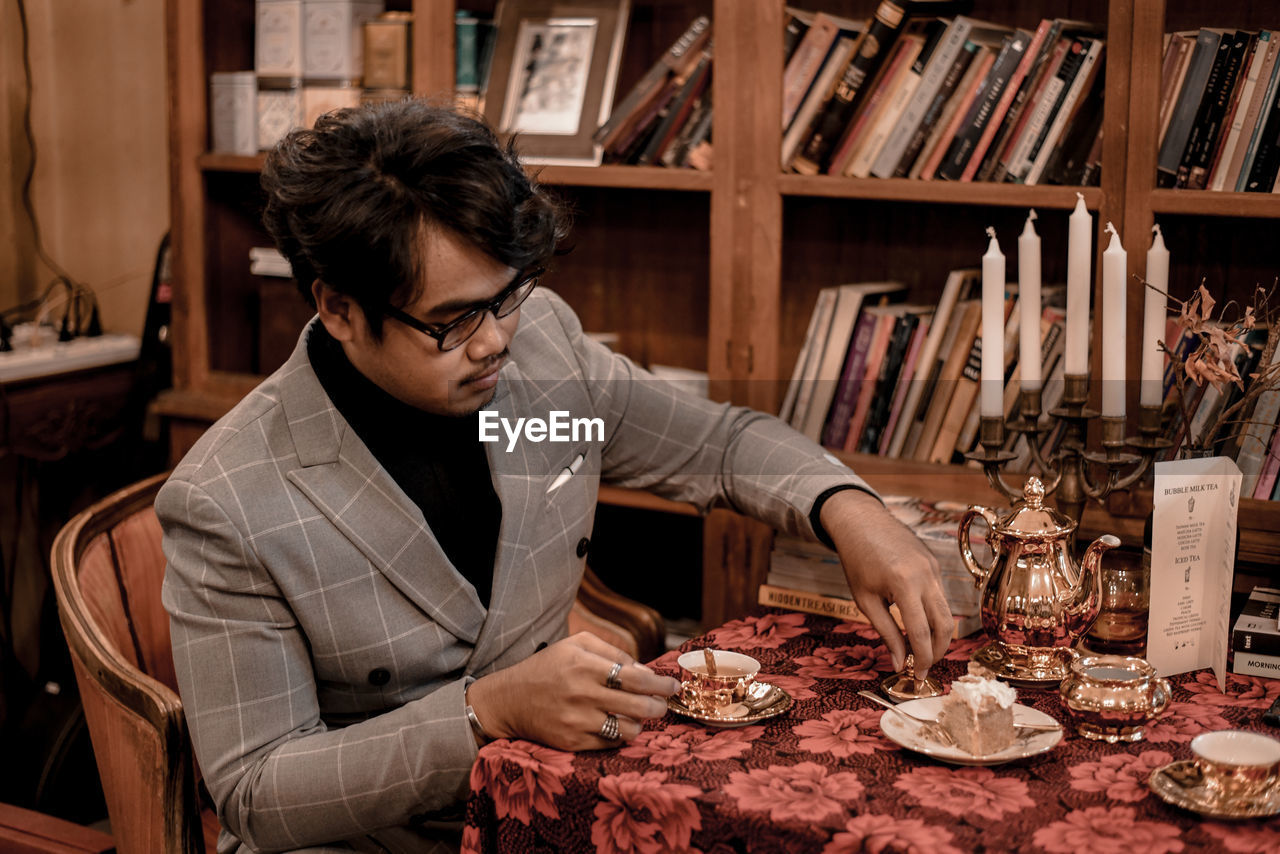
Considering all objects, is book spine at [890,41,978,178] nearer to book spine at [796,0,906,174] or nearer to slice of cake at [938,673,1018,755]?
book spine at [796,0,906,174]

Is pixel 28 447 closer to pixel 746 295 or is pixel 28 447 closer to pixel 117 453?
pixel 117 453

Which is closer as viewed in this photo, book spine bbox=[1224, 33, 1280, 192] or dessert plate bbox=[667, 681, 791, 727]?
dessert plate bbox=[667, 681, 791, 727]

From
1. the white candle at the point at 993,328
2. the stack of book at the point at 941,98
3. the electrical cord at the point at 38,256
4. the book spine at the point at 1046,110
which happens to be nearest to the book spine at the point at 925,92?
the stack of book at the point at 941,98

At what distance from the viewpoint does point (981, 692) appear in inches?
43.9

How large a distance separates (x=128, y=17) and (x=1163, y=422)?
2.24 m

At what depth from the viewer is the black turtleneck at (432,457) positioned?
145cm

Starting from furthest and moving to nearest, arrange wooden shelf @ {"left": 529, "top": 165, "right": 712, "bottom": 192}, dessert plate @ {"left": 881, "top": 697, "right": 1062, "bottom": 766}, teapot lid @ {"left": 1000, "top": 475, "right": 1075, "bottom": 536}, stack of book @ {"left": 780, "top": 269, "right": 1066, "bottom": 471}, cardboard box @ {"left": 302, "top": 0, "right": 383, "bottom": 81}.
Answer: cardboard box @ {"left": 302, "top": 0, "right": 383, "bottom": 81} → wooden shelf @ {"left": 529, "top": 165, "right": 712, "bottom": 192} → stack of book @ {"left": 780, "top": 269, "right": 1066, "bottom": 471} → teapot lid @ {"left": 1000, "top": 475, "right": 1075, "bottom": 536} → dessert plate @ {"left": 881, "top": 697, "right": 1062, "bottom": 766}

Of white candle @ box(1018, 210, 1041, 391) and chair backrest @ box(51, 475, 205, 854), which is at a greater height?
white candle @ box(1018, 210, 1041, 391)

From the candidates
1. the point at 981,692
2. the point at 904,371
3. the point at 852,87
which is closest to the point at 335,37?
the point at 852,87

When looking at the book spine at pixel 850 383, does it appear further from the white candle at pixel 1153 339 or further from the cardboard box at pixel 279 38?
the cardboard box at pixel 279 38

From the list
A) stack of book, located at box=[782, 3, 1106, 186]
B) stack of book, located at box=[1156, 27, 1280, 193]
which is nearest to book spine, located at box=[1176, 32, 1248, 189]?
stack of book, located at box=[1156, 27, 1280, 193]

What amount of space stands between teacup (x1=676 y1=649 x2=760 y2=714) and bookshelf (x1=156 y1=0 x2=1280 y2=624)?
0.72 metres

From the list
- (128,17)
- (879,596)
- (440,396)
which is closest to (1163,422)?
(879,596)

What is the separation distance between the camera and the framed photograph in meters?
2.18
